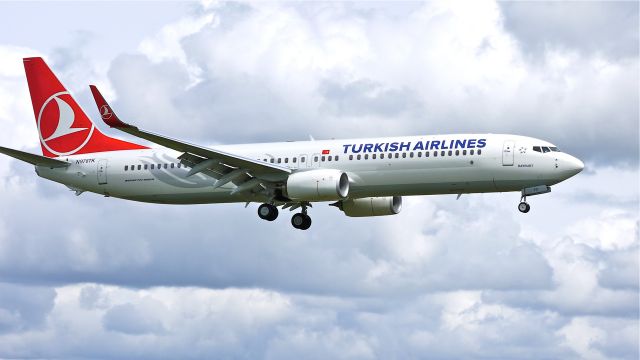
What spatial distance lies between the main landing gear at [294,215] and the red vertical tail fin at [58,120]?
10.9m

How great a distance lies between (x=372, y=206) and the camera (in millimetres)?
81438

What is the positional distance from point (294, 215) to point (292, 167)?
5.03 meters

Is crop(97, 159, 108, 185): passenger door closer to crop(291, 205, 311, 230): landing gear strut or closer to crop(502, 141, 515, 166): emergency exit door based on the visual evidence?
crop(291, 205, 311, 230): landing gear strut

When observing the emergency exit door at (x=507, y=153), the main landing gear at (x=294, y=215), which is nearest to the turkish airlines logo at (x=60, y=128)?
the main landing gear at (x=294, y=215)

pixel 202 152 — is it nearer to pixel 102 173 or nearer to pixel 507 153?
pixel 102 173

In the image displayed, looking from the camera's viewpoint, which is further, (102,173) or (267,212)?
(102,173)

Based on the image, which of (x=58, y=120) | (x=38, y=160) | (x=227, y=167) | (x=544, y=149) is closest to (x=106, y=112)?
(x=227, y=167)

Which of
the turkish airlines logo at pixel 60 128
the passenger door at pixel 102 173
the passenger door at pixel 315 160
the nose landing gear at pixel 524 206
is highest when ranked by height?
the turkish airlines logo at pixel 60 128

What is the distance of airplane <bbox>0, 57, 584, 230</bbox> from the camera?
7100 centimetres

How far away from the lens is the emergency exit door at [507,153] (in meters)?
70.9

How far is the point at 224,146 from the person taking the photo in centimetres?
7975

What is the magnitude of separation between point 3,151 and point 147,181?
29.8ft

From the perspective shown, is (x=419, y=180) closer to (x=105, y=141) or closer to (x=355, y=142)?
(x=355, y=142)

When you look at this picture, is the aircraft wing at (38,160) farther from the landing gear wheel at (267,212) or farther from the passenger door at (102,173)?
the landing gear wheel at (267,212)
